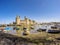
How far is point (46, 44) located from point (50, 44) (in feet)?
1.03

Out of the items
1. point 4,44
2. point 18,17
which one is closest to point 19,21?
point 18,17

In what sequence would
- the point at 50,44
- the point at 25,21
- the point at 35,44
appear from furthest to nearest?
1. the point at 25,21
2. the point at 35,44
3. the point at 50,44

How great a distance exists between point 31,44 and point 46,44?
1239 mm

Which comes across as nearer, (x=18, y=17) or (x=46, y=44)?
(x=46, y=44)

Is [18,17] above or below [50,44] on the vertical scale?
above

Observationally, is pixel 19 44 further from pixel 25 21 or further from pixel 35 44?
pixel 25 21

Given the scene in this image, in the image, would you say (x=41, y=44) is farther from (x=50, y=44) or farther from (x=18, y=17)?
(x=18, y=17)

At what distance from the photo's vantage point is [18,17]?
4078 centimetres

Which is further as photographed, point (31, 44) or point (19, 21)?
point (19, 21)

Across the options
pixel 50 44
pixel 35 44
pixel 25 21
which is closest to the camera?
pixel 50 44

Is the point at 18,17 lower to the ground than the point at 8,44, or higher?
higher

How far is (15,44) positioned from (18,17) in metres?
33.6

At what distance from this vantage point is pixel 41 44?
7.63 metres

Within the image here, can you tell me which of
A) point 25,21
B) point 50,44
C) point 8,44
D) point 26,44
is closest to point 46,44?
point 50,44
